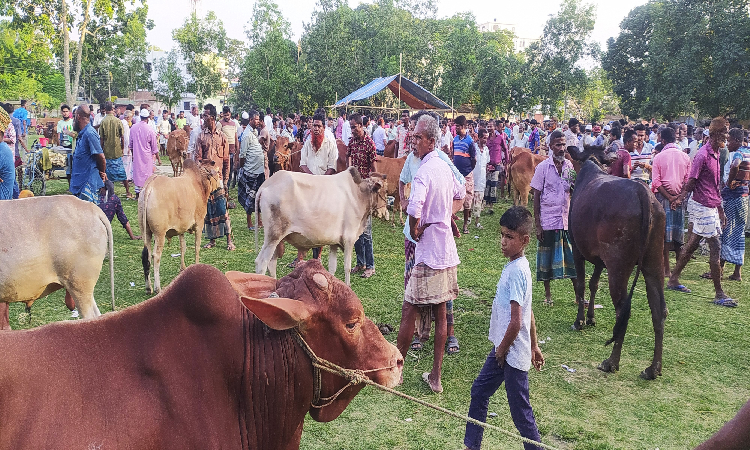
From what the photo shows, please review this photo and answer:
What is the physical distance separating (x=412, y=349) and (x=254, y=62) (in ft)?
106

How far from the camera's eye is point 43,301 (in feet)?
22.5

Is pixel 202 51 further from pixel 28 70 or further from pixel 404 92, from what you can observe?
pixel 404 92

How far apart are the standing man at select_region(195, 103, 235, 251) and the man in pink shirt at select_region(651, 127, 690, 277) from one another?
661 cm

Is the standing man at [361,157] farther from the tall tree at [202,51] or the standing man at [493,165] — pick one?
the tall tree at [202,51]

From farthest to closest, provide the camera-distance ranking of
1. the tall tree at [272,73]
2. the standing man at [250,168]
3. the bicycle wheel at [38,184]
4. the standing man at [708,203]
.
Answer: the tall tree at [272,73] → the bicycle wheel at [38,184] → the standing man at [250,168] → the standing man at [708,203]

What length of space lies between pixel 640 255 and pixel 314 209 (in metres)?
3.78

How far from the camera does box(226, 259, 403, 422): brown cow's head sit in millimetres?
2342

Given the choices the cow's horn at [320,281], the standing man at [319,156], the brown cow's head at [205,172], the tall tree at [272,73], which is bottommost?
the cow's horn at [320,281]

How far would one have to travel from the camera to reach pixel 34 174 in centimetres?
1356

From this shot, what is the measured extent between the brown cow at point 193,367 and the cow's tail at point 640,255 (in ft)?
11.8

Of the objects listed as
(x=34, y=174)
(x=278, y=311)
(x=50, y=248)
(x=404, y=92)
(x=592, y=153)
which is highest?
(x=404, y=92)

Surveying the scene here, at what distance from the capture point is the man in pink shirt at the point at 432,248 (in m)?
4.89

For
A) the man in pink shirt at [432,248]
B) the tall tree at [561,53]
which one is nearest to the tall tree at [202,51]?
the tall tree at [561,53]

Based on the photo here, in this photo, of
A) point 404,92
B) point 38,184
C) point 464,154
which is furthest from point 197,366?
point 404,92
